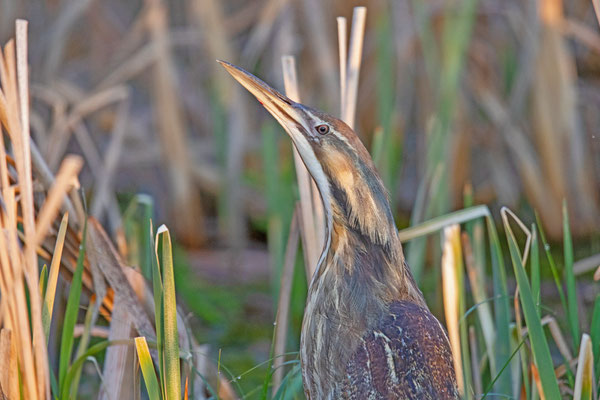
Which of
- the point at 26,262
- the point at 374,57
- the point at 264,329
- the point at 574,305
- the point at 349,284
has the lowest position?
the point at 264,329

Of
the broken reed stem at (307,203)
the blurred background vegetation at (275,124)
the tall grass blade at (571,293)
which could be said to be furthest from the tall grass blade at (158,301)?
the blurred background vegetation at (275,124)

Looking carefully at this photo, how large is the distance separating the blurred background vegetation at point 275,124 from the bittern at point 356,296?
129cm

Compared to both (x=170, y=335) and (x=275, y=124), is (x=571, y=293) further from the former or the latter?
(x=275, y=124)

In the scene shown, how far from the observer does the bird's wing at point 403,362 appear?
140cm

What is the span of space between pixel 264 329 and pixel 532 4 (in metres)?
1.47

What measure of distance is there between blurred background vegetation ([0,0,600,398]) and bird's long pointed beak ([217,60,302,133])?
1.32 m

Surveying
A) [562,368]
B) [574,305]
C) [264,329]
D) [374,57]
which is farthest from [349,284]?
[374,57]

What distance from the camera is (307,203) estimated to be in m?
1.75

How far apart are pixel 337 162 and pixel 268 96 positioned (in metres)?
0.15

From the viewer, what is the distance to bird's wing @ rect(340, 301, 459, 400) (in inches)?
55.1

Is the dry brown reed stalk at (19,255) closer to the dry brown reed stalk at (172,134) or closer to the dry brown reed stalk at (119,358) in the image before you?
the dry brown reed stalk at (119,358)

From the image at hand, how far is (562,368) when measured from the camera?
183 cm

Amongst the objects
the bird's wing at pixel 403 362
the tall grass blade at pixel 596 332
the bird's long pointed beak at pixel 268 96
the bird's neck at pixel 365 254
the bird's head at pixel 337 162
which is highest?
the bird's long pointed beak at pixel 268 96

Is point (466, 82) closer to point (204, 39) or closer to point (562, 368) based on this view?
point (204, 39)
